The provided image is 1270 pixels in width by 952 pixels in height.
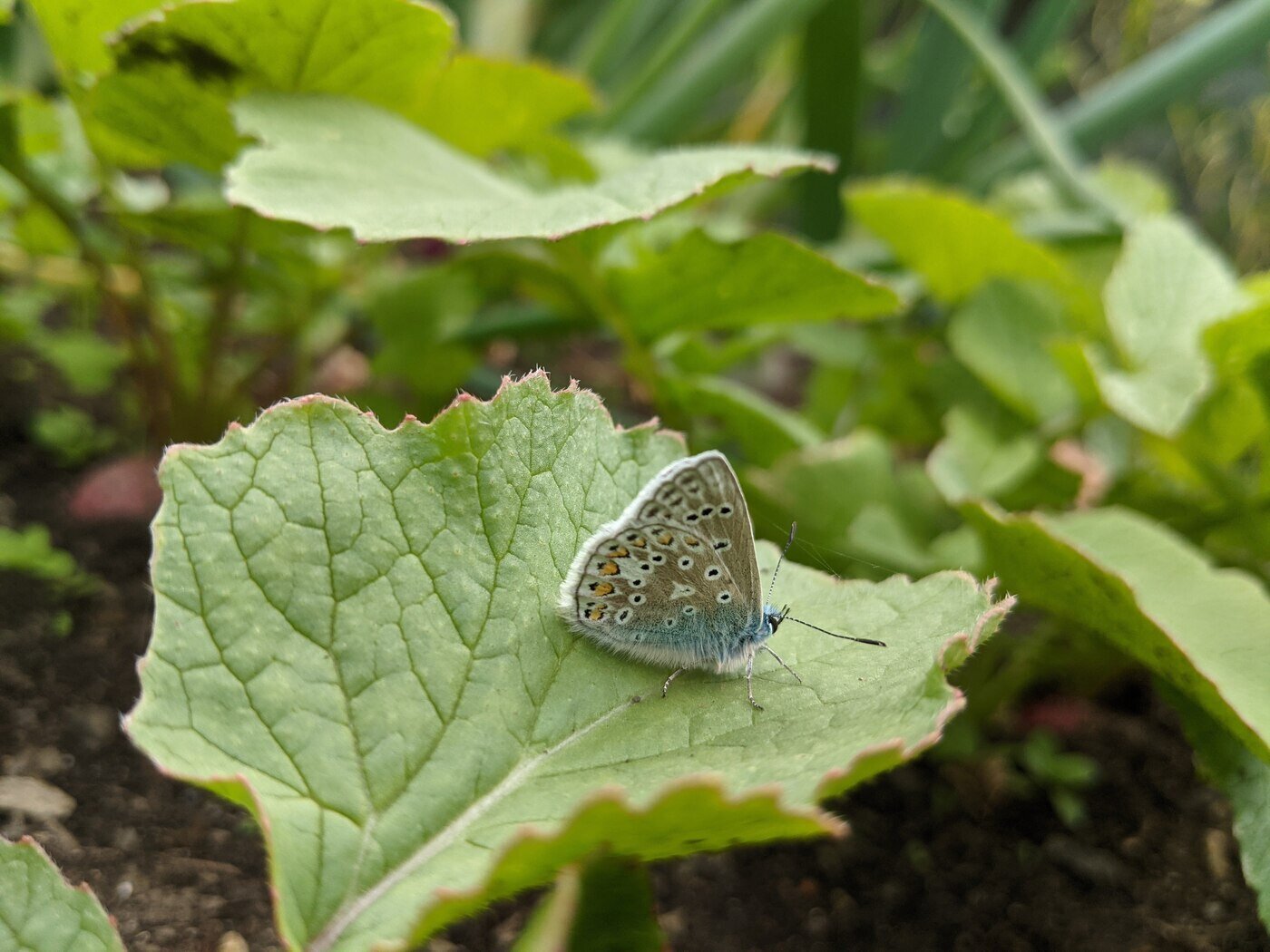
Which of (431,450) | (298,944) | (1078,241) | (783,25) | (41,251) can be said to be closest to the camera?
(298,944)

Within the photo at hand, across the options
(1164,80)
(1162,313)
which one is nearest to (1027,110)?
(1164,80)

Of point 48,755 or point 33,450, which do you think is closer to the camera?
point 48,755

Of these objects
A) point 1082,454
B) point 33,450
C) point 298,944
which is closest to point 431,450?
point 298,944

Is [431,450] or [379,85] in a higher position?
[379,85]

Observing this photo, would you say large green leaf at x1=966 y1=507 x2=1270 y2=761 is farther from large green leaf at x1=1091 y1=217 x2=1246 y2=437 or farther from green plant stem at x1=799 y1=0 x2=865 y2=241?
green plant stem at x1=799 y1=0 x2=865 y2=241

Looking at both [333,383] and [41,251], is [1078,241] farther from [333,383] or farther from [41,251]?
[41,251]

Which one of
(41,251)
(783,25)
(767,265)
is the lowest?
(41,251)

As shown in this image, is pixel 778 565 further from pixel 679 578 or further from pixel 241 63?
pixel 241 63

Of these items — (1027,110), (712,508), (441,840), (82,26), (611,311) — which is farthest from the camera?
(1027,110)
